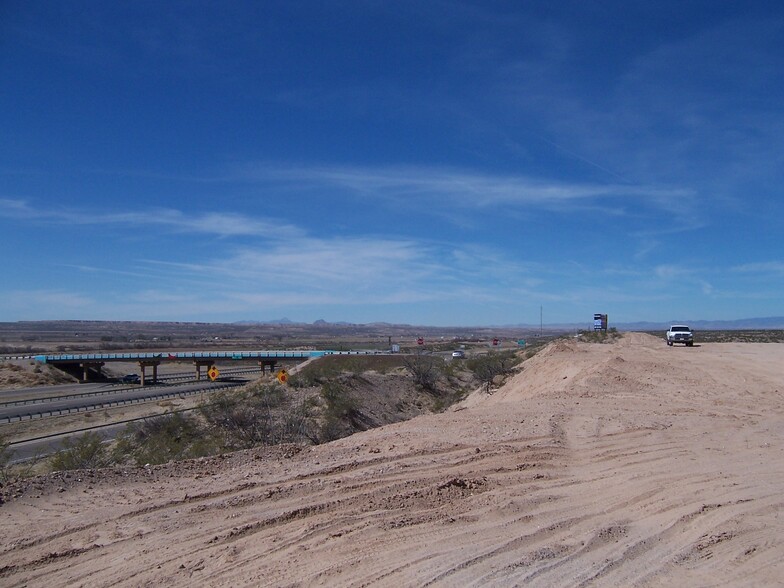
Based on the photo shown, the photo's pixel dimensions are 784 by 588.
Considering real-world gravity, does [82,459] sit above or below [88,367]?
above

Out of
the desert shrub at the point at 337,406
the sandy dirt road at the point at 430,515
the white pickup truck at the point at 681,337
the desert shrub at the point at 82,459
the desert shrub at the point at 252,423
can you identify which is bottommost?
the desert shrub at the point at 337,406

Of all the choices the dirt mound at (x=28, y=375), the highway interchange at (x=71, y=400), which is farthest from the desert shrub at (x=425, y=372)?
the dirt mound at (x=28, y=375)

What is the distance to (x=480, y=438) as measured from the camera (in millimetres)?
12656

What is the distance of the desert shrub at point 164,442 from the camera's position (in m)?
15.0

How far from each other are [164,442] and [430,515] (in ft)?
42.9

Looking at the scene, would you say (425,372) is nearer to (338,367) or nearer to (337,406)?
(338,367)

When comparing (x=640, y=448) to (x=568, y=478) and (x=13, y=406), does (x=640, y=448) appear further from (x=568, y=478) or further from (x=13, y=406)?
(x=13, y=406)

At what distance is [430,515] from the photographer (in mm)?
8227

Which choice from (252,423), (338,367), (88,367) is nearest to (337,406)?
(252,423)

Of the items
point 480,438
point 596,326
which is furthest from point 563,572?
point 596,326

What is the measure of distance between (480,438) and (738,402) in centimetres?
1109

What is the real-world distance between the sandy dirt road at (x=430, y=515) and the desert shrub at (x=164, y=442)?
478cm

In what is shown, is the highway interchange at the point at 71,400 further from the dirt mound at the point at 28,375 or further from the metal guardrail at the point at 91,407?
the dirt mound at the point at 28,375

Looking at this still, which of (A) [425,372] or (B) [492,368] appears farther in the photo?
(A) [425,372]
